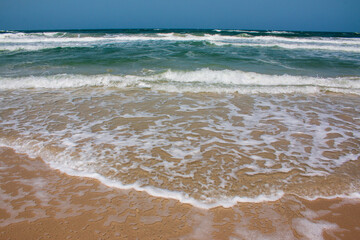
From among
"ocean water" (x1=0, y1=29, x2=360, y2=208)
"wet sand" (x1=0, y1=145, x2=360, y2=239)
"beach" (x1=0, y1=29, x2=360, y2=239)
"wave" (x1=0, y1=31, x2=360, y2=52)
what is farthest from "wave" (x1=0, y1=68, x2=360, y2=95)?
"wave" (x1=0, y1=31, x2=360, y2=52)

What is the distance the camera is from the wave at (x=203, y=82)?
7367mm

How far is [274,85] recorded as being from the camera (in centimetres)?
805

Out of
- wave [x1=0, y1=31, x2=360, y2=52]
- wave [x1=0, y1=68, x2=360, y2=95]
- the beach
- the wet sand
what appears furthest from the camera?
wave [x1=0, y1=31, x2=360, y2=52]

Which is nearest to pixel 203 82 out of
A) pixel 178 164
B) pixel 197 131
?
pixel 197 131

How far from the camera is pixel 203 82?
26.9 ft

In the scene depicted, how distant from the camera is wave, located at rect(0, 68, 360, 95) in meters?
7.37

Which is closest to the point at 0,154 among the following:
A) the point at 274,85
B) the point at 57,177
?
the point at 57,177

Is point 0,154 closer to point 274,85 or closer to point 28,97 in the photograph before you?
point 28,97

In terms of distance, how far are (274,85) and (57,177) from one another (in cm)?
762

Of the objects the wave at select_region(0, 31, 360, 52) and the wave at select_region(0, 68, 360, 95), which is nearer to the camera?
the wave at select_region(0, 68, 360, 95)

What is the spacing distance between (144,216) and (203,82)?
21.6ft

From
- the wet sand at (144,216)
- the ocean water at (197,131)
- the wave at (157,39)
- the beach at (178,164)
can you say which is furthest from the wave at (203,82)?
the wave at (157,39)

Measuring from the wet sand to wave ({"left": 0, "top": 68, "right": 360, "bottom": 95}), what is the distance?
16.5ft

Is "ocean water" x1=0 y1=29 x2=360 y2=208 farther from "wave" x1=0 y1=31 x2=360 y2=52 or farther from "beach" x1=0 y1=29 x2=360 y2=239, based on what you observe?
"wave" x1=0 y1=31 x2=360 y2=52
